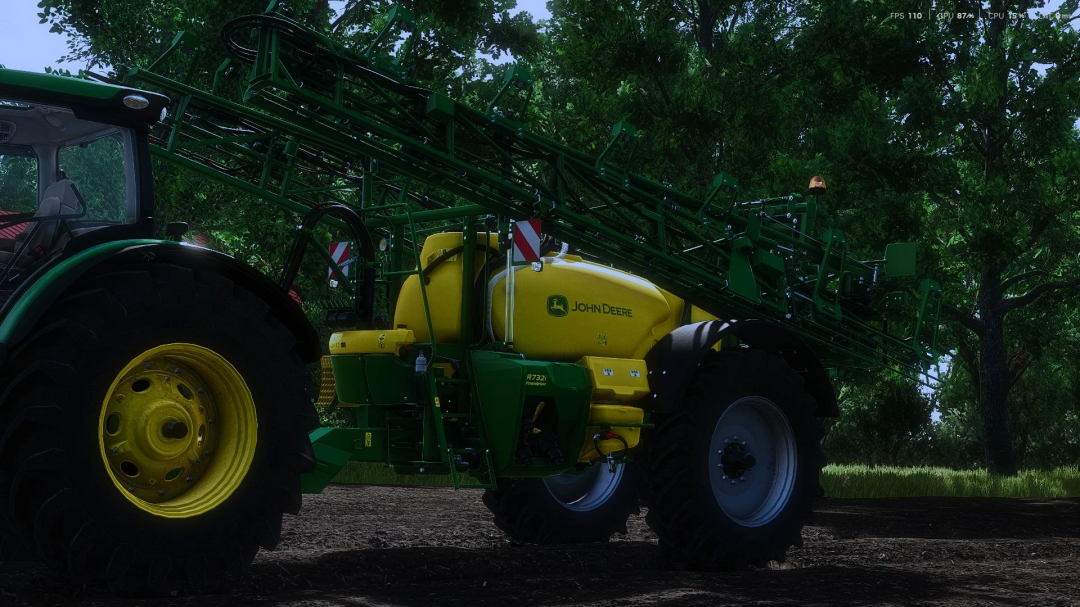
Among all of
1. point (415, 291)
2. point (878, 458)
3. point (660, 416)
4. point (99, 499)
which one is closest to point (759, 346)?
point (660, 416)

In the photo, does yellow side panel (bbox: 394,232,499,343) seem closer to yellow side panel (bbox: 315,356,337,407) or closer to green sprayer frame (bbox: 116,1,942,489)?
green sprayer frame (bbox: 116,1,942,489)

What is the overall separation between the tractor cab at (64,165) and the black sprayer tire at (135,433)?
592 mm

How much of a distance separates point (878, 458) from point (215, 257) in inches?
968

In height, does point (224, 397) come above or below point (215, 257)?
below

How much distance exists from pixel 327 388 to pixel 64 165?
2.54 metres

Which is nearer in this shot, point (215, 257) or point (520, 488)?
point (215, 257)

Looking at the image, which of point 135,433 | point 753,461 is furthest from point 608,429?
point 135,433

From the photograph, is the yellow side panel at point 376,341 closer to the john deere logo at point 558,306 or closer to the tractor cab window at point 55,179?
the john deere logo at point 558,306

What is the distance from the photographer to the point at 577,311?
299 inches

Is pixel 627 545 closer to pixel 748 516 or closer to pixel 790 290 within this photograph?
pixel 748 516

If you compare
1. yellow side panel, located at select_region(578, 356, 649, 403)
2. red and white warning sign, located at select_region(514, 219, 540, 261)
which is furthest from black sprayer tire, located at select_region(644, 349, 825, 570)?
red and white warning sign, located at select_region(514, 219, 540, 261)

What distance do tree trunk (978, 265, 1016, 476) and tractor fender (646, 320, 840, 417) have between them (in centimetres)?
1275

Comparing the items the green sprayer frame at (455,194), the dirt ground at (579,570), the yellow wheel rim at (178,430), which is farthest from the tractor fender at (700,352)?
the yellow wheel rim at (178,430)

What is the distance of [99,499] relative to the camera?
477 cm
